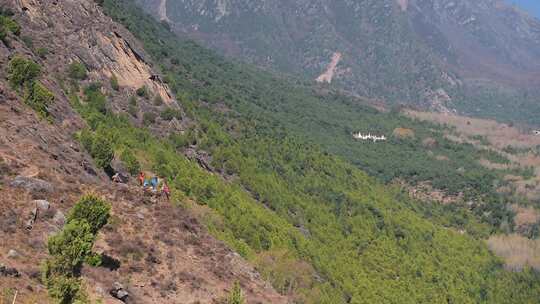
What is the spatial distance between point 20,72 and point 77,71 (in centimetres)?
2693

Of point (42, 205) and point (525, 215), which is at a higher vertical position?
point (42, 205)

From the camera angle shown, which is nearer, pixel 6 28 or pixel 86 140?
pixel 86 140

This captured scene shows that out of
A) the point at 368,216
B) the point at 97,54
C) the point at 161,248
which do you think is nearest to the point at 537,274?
the point at 368,216

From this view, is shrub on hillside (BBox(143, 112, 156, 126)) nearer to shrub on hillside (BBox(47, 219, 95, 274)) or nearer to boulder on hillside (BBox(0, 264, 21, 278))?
shrub on hillside (BBox(47, 219, 95, 274))

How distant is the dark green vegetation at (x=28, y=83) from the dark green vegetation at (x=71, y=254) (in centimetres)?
2131

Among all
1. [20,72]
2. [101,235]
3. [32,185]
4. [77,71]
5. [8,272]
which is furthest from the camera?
[77,71]

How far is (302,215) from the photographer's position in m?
102

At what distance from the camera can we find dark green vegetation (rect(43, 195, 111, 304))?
27.2 meters

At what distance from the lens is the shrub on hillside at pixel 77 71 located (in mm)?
78188

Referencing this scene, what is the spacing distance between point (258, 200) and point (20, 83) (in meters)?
50.3

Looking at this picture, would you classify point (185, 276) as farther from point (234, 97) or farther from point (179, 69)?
point (234, 97)

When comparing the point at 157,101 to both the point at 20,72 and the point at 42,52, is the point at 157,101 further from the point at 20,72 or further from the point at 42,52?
the point at 20,72

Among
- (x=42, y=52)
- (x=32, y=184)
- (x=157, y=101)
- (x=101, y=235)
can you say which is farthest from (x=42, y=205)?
(x=157, y=101)

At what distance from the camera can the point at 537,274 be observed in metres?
129
